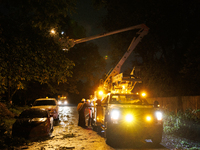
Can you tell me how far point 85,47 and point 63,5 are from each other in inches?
1139

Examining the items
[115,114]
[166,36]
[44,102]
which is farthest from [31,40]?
[166,36]

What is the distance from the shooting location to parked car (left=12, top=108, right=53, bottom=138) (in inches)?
396

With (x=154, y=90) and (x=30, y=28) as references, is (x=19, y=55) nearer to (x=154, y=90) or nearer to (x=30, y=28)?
(x=30, y=28)

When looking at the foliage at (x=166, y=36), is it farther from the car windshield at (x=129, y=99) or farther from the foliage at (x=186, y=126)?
the car windshield at (x=129, y=99)

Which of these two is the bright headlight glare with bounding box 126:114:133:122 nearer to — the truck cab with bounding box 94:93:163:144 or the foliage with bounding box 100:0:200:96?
the truck cab with bounding box 94:93:163:144

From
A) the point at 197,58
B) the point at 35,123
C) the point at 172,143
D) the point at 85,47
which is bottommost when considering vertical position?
the point at 172,143

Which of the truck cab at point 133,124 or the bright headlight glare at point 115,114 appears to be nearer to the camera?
the truck cab at point 133,124

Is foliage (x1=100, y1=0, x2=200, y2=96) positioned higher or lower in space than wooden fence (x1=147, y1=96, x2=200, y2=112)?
higher

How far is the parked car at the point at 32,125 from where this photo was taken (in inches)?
396

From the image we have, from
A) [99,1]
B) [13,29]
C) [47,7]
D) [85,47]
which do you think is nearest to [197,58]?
[99,1]

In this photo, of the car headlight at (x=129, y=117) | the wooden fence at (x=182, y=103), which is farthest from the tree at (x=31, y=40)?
the wooden fence at (x=182, y=103)

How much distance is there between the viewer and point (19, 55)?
1059 cm

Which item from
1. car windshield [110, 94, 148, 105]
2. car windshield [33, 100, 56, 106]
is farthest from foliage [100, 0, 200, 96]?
car windshield [33, 100, 56, 106]

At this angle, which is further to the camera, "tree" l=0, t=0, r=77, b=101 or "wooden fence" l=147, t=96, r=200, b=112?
"wooden fence" l=147, t=96, r=200, b=112
